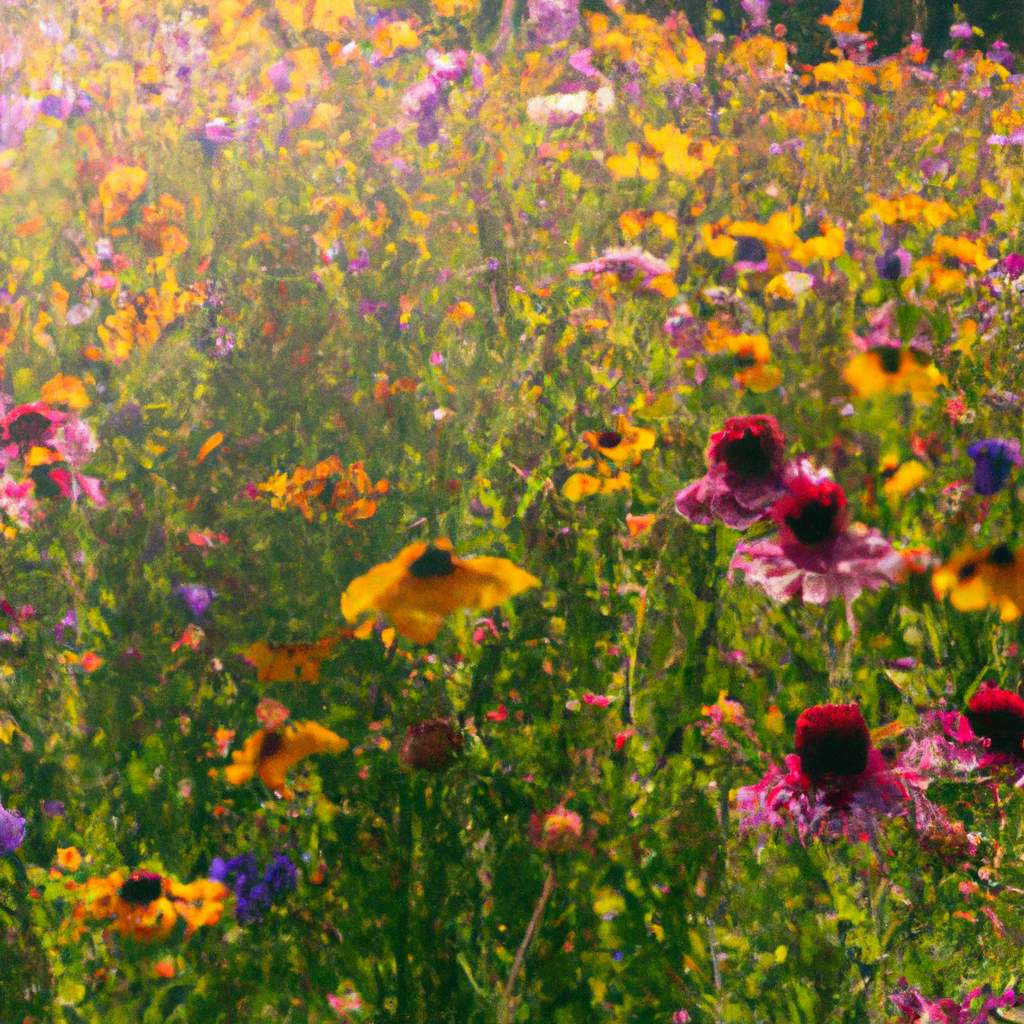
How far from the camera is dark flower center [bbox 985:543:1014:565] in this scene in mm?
1299

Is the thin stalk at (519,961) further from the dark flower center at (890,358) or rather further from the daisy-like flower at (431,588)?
the dark flower center at (890,358)

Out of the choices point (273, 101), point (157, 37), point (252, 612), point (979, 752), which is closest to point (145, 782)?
point (252, 612)

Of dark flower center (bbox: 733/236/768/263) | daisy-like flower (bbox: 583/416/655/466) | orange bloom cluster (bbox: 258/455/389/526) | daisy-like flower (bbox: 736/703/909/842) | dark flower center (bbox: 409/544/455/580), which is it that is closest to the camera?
daisy-like flower (bbox: 736/703/909/842)

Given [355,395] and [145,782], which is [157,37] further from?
[145,782]

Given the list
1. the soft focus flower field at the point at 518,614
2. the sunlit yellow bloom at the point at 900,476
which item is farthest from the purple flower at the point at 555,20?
the sunlit yellow bloom at the point at 900,476

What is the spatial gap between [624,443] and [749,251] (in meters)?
0.52

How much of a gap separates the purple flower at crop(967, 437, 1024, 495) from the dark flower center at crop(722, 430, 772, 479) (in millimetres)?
331

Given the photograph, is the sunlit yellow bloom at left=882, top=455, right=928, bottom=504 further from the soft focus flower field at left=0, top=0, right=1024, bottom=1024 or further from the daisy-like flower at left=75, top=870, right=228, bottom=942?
the daisy-like flower at left=75, top=870, right=228, bottom=942

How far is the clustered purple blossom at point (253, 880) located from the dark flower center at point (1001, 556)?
88 cm

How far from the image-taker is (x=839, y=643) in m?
1.38

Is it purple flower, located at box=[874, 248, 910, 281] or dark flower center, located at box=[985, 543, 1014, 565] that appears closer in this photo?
dark flower center, located at box=[985, 543, 1014, 565]

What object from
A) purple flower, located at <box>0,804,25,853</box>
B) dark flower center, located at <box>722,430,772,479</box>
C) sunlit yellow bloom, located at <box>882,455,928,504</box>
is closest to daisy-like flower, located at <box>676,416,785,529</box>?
dark flower center, located at <box>722,430,772,479</box>

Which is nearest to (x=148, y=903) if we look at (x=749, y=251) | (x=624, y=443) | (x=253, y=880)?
(x=253, y=880)

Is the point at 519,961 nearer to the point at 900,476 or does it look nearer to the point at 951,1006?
the point at 951,1006
